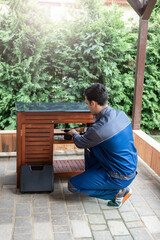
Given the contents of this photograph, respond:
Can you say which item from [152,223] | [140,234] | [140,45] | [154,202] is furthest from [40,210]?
[140,45]

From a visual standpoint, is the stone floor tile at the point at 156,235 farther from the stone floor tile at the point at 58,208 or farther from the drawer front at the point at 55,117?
the drawer front at the point at 55,117

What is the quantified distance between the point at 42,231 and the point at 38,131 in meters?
1.08

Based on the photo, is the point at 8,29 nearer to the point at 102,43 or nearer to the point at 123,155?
the point at 102,43

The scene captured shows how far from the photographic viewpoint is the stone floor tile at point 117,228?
2.34 metres

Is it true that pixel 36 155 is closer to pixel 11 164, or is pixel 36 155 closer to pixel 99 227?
pixel 11 164

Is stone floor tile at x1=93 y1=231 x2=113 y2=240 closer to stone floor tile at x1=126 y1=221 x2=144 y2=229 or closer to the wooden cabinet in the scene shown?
stone floor tile at x1=126 y1=221 x2=144 y2=229

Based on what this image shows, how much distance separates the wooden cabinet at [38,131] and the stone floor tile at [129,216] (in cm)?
102

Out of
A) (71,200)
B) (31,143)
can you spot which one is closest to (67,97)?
(31,143)

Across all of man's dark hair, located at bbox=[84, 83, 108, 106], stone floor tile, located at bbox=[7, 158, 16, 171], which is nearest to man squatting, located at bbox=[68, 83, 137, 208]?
man's dark hair, located at bbox=[84, 83, 108, 106]

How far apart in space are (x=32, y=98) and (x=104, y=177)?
8.72 feet

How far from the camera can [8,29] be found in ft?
15.1

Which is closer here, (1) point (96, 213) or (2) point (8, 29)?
(1) point (96, 213)

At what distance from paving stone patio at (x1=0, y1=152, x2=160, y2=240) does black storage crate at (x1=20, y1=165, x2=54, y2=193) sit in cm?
7

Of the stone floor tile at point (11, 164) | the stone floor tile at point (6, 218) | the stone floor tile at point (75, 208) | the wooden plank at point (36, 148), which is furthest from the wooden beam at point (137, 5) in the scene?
the stone floor tile at point (6, 218)
